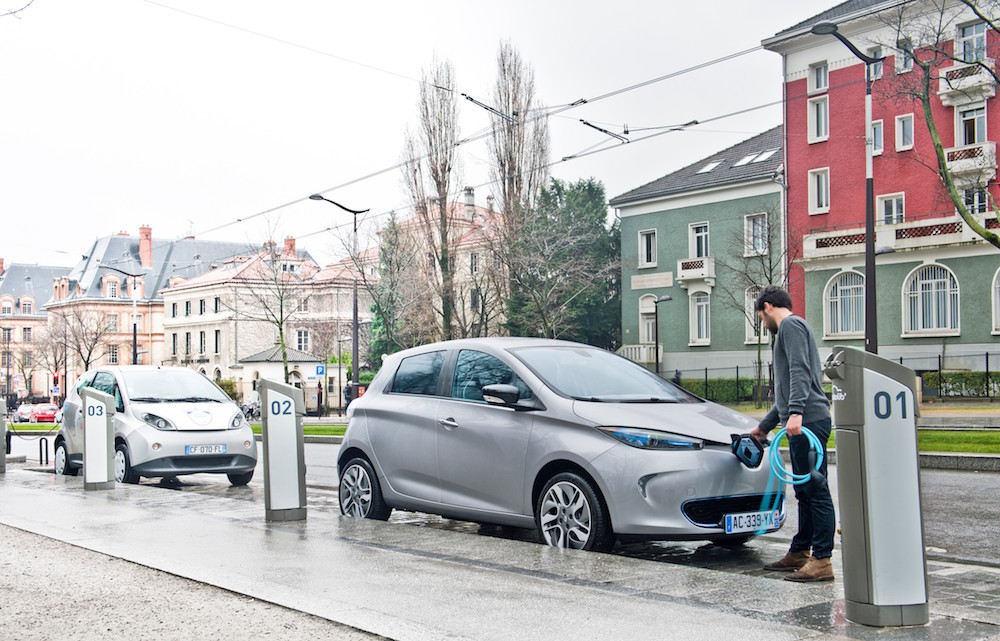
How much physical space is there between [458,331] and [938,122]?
2247 cm

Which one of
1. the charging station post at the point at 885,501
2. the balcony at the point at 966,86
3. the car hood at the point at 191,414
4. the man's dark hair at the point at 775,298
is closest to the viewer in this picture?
the charging station post at the point at 885,501

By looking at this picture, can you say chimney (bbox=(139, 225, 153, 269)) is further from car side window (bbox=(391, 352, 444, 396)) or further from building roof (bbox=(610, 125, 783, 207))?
car side window (bbox=(391, 352, 444, 396))

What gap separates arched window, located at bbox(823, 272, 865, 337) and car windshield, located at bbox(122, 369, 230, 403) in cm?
3201

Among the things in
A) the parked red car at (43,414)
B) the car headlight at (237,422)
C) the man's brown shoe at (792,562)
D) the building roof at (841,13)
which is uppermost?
the building roof at (841,13)

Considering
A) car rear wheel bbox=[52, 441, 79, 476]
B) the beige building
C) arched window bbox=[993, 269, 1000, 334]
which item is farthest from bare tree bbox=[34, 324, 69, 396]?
car rear wheel bbox=[52, 441, 79, 476]

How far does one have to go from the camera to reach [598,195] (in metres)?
62.0

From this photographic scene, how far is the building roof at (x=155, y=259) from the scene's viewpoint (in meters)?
104

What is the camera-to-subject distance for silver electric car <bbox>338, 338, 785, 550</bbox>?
688 cm

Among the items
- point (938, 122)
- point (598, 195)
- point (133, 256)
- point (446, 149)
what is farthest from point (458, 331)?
point (133, 256)

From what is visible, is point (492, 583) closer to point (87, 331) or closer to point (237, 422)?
point (237, 422)

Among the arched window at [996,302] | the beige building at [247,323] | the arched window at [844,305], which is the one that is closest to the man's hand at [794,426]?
the arched window at [996,302]

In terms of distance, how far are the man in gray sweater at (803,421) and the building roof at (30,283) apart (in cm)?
12728

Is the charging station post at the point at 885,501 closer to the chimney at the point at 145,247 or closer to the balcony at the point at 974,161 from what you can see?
the balcony at the point at 974,161

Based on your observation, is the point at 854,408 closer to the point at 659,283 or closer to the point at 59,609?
the point at 59,609
